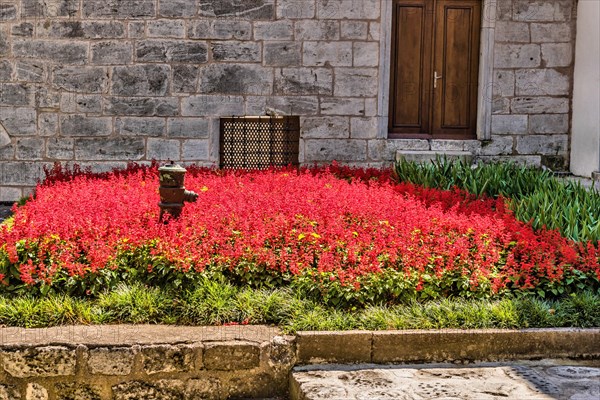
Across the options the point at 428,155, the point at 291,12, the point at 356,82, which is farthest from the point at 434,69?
the point at 291,12

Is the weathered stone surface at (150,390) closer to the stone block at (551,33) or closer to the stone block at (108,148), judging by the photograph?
the stone block at (108,148)

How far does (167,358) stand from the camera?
4652 millimetres

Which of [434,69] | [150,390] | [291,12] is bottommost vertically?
[150,390]

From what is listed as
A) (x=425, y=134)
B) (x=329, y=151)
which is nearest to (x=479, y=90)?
(x=425, y=134)

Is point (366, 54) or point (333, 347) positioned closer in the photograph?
point (333, 347)

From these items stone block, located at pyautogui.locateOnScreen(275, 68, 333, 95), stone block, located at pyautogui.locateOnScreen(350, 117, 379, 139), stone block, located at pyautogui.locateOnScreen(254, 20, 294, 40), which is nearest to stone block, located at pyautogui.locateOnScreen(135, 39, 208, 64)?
stone block, located at pyautogui.locateOnScreen(254, 20, 294, 40)

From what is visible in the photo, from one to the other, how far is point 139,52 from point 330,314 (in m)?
5.85

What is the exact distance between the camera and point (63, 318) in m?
5.01

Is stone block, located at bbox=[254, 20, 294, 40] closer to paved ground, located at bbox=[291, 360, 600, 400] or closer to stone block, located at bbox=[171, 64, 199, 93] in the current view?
stone block, located at bbox=[171, 64, 199, 93]

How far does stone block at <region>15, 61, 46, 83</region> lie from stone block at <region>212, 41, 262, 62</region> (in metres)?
1.96

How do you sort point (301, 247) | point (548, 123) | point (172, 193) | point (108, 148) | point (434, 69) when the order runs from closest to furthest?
point (301, 247) → point (172, 193) → point (108, 148) → point (548, 123) → point (434, 69)

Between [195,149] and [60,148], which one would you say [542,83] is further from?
[60,148]

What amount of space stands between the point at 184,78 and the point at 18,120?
6.40 feet

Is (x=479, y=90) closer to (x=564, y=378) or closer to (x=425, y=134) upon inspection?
(x=425, y=134)
